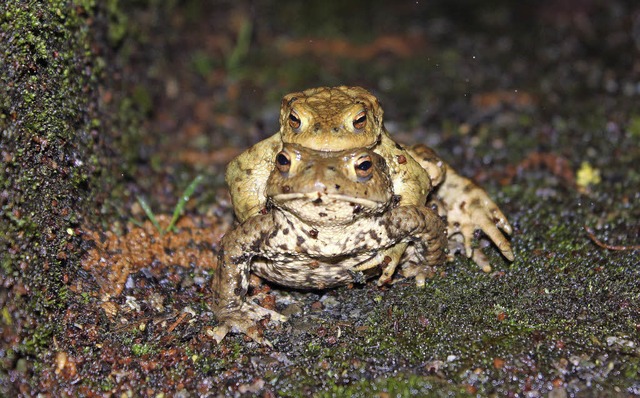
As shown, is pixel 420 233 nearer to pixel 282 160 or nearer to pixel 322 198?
pixel 322 198

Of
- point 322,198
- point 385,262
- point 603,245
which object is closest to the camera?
point 322,198

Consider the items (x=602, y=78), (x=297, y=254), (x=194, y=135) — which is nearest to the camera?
(x=297, y=254)

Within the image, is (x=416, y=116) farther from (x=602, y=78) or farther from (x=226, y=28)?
(x=226, y=28)

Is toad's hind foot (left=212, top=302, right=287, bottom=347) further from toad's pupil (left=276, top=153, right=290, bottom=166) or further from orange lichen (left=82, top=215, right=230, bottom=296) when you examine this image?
toad's pupil (left=276, top=153, right=290, bottom=166)

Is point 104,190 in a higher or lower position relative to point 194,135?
higher

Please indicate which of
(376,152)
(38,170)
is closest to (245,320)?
(376,152)

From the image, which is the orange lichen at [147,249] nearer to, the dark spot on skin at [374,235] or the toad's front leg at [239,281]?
the toad's front leg at [239,281]

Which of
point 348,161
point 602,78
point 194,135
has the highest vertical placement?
point 348,161

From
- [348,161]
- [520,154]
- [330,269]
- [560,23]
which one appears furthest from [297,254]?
[560,23]
